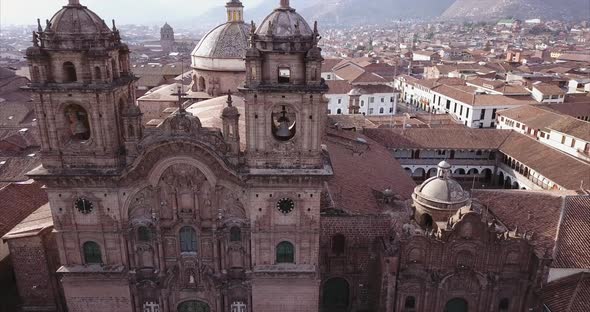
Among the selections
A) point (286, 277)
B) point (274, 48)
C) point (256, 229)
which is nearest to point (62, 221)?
point (256, 229)

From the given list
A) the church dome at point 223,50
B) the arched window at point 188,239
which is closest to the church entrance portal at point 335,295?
the arched window at point 188,239

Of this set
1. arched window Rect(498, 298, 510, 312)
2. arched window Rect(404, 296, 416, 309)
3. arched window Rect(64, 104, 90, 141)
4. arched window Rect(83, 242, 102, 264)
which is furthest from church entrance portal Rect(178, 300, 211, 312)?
arched window Rect(498, 298, 510, 312)

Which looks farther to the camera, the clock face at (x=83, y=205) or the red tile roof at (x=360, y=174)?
the red tile roof at (x=360, y=174)

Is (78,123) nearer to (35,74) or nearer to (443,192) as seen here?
(35,74)

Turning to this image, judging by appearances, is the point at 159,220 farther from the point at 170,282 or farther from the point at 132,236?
the point at 170,282

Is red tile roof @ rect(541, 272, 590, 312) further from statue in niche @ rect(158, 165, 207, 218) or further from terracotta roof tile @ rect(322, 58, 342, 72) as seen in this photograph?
terracotta roof tile @ rect(322, 58, 342, 72)

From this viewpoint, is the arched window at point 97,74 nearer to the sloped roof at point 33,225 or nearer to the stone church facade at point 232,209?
the stone church facade at point 232,209
